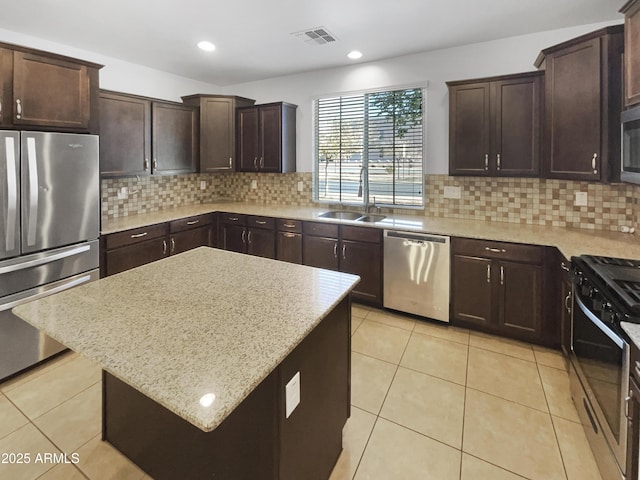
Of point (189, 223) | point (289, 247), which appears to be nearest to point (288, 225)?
point (289, 247)

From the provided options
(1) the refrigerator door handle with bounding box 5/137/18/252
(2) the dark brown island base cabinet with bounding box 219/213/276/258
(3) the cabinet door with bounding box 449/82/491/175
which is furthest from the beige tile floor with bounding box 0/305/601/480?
(2) the dark brown island base cabinet with bounding box 219/213/276/258

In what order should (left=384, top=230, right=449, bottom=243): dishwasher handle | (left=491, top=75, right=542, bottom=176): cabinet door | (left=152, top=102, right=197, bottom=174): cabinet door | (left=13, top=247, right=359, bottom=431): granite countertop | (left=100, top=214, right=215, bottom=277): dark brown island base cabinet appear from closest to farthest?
(left=13, top=247, right=359, bottom=431): granite countertop < (left=491, top=75, right=542, bottom=176): cabinet door < (left=384, top=230, right=449, bottom=243): dishwasher handle < (left=100, top=214, right=215, bottom=277): dark brown island base cabinet < (left=152, top=102, right=197, bottom=174): cabinet door

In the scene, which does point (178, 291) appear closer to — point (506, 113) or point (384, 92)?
point (506, 113)

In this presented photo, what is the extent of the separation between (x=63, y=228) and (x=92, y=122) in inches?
35.5

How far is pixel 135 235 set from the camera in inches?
133

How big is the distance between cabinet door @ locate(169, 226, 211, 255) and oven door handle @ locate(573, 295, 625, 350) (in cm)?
361

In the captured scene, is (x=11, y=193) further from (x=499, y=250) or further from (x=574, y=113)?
(x=574, y=113)

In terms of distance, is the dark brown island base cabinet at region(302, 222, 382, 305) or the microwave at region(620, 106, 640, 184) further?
the dark brown island base cabinet at region(302, 222, 382, 305)

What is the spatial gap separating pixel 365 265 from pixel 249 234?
154 centimetres

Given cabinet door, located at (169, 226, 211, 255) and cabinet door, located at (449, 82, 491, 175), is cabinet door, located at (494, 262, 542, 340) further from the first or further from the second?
cabinet door, located at (169, 226, 211, 255)

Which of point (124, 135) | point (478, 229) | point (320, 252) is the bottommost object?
point (320, 252)

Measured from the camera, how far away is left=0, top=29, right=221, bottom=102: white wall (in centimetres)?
320

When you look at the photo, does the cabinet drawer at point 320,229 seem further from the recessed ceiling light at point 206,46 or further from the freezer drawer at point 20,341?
the freezer drawer at point 20,341

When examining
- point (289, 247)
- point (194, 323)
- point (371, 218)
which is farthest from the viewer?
point (289, 247)
